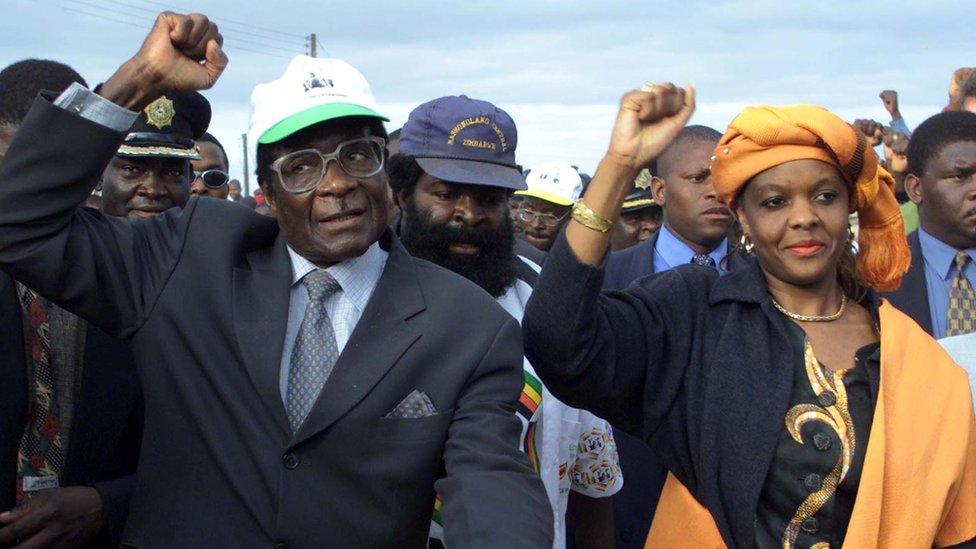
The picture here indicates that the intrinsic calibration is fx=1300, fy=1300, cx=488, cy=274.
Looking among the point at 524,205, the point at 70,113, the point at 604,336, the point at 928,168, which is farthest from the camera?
the point at 524,205

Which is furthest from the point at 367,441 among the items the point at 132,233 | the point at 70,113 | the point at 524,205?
the point at 524,205

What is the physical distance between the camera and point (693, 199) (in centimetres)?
652

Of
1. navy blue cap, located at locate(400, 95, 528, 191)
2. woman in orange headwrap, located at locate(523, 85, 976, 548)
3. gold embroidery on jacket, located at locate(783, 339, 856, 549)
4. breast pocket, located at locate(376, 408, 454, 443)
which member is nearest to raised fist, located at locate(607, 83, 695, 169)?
woman in orange headwrap, located at locate(523, 85, 976, 548)

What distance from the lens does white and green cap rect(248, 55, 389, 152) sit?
328 centimetres

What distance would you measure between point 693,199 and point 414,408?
3.68 metres

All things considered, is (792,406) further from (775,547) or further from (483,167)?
(483,167)

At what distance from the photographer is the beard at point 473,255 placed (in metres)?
4.77

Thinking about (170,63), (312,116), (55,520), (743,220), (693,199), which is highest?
(170,63)

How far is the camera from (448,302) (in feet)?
10.8

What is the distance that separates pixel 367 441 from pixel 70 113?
3.34ft

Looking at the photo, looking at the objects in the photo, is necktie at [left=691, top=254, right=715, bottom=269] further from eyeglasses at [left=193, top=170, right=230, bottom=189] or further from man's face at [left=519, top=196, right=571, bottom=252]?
eyeglasses at [left=193, top=170, right=230, bottom=189]

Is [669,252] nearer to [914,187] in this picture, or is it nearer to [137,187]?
[914,187]

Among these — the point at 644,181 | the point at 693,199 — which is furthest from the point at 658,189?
the point at 644,181

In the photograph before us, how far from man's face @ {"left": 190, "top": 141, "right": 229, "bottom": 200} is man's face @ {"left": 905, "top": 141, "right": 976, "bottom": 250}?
4.05 meters
